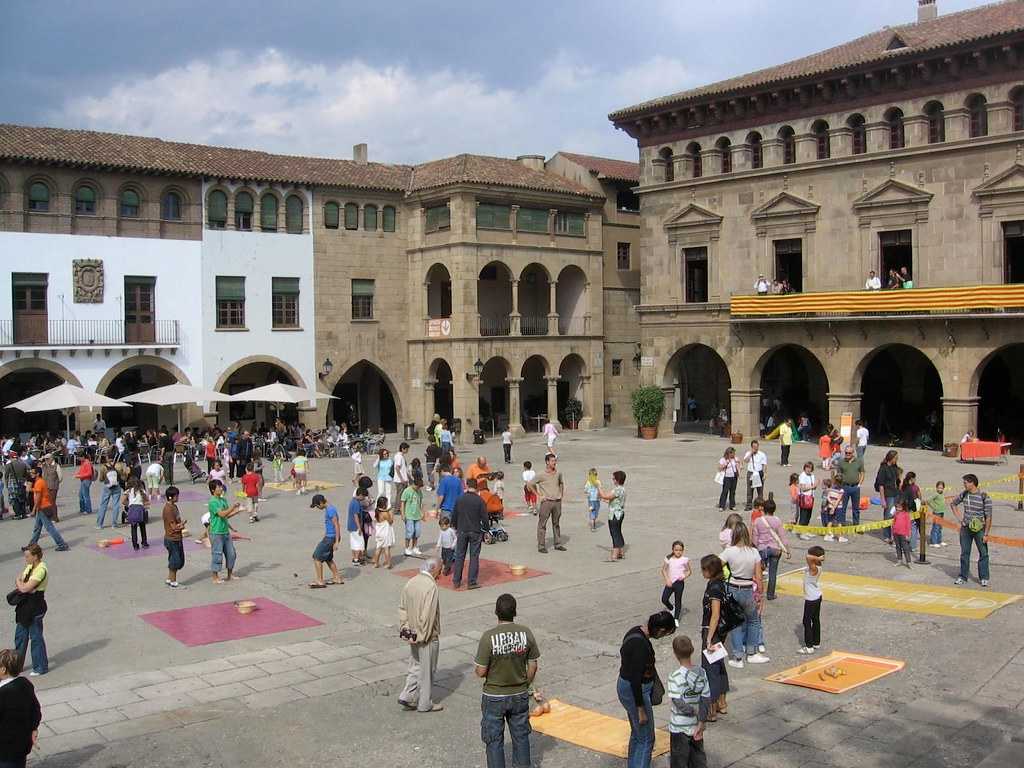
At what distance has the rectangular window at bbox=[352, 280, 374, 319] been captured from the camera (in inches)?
1709

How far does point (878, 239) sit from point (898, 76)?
529 cm

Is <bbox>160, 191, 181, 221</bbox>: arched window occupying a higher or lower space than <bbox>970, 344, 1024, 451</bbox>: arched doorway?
higher

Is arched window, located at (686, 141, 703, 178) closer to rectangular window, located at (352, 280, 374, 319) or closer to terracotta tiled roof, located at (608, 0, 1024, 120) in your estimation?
terracotta tiled roof, located at (608, 0, 1024, 120)

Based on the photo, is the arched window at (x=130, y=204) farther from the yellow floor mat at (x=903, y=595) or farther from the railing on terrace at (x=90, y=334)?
the yellow floor mat at (x=903, y=595)

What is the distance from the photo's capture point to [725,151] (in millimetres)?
40188

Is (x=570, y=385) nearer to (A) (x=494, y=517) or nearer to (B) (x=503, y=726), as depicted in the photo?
(A) (x=494, y=517)

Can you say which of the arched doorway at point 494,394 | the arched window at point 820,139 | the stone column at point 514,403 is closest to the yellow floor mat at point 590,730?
the arched window at point 820,139

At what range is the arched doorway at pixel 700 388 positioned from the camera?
48.5 metres

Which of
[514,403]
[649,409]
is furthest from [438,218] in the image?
[649,409]

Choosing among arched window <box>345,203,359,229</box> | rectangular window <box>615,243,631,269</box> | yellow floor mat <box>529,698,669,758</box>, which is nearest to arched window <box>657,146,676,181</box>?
rectangular window <box>615,243,631,269</box>

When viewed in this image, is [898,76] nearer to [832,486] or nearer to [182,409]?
[832,486]

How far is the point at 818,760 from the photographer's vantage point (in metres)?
9.23

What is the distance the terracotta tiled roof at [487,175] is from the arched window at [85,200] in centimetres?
1253

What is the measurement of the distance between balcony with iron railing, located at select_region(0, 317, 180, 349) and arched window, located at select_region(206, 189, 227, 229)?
408 centimetres
